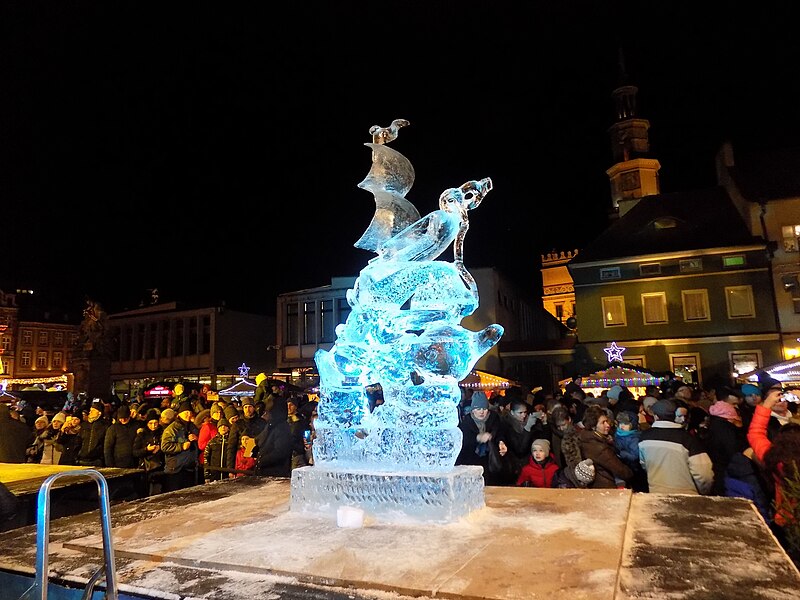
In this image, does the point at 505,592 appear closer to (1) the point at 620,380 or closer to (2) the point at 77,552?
(2) the point at 77,552

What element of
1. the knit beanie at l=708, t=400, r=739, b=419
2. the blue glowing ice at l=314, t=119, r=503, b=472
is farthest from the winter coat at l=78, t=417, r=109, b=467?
the knit beanie at l=708, t=400, r=739, b=419

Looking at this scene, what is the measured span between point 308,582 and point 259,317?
134 ft

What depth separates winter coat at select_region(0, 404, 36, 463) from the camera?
32.9ft

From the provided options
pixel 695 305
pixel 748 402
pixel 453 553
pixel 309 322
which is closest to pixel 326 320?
pixel 309 322

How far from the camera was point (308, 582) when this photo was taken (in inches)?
124

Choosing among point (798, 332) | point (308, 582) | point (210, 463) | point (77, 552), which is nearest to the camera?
point (308, 582)

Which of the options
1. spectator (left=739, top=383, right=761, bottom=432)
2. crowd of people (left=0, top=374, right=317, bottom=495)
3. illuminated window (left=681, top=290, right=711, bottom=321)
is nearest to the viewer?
spectator (left=739, top=383, right=761, bottom=432)

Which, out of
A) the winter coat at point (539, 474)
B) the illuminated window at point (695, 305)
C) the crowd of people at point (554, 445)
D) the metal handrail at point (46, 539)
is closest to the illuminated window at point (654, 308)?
the illuminated window at point (695, 305)

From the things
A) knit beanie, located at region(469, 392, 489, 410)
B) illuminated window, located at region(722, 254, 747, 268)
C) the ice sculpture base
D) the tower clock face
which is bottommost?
the ice sculpture base

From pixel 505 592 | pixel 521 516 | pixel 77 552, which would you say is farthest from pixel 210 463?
pixel 505 592

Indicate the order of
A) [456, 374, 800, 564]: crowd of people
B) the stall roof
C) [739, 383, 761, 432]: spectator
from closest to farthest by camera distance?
[456, 374, 800, 564]: crowd of people
[739, 383, 761, 432]: spectator
the stall roof

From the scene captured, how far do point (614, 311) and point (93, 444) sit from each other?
2503cm

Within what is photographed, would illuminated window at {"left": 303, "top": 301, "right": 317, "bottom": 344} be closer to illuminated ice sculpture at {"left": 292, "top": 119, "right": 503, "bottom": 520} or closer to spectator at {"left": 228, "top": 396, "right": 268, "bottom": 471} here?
spectator at {"left": 228, "top": 396, "right": 268, "bottom": 471}

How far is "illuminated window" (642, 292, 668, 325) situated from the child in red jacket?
23675mm
